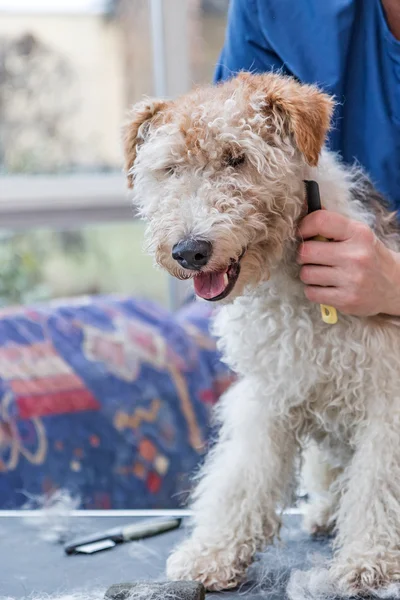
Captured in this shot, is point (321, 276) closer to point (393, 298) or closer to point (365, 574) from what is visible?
point (393, 298)

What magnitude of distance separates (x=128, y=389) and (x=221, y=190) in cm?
143

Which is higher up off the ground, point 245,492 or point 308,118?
point 308,118

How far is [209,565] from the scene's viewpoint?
132 cm

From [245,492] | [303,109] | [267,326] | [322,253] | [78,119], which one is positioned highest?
[78,119]

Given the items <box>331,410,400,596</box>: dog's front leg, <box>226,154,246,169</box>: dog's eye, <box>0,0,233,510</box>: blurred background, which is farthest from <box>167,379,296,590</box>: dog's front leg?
<box>0,0,233,510</box>: blurred background

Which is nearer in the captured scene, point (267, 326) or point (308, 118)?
point (308, 118)

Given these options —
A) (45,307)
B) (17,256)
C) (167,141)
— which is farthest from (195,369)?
(167,141)

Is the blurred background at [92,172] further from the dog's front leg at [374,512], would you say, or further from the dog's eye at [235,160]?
the dog's eye at [235,160]

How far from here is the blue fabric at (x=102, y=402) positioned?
240cm

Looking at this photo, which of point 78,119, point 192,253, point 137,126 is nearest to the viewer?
point 192,253

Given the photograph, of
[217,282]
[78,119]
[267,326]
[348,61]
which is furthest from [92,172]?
[217,282]

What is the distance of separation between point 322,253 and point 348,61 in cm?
43

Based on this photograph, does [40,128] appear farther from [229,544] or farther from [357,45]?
[229,544]

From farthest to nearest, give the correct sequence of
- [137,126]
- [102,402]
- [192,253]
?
[102,402]
[137,126]
[192,253]
